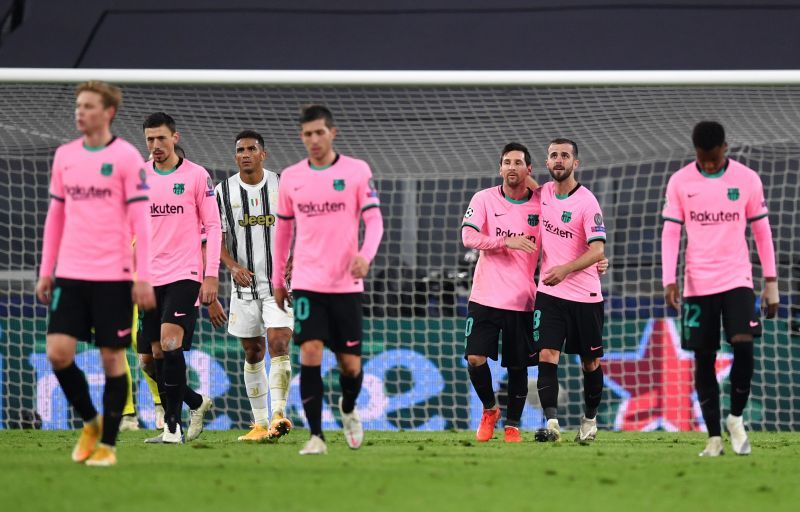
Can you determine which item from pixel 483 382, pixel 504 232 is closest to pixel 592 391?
pixel 483 382

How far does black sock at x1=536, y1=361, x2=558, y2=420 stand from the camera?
27.9 feet

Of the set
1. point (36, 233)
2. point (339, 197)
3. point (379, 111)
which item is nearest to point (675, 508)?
point (339, 197)

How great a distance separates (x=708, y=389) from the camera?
277 inches

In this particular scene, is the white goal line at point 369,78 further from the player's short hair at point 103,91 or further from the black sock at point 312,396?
the black sock at point 312,396

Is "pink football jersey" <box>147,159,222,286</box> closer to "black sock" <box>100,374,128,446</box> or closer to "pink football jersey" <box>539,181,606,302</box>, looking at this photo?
"black sock" <box>100,374,128,446</box>

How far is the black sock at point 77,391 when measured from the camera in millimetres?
6273

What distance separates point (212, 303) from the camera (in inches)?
329

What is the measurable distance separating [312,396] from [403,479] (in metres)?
Result: 1.29

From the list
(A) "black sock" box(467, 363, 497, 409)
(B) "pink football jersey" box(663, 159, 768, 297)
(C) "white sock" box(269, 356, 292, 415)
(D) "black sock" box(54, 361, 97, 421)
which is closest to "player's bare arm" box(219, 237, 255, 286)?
(C) "white sock" box(269, 356, 292, 415)

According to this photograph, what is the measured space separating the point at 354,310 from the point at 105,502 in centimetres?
234

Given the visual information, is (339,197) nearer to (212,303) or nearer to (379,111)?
(212,303)

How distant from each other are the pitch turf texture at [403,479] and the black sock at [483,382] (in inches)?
34.0

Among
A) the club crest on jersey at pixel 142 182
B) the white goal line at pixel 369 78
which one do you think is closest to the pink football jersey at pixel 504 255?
the white goal line at pixel 369 78

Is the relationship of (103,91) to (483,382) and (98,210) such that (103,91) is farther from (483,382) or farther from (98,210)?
(483,382)
